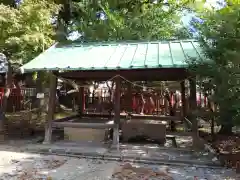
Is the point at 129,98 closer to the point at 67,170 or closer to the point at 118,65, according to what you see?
the point at 118,65

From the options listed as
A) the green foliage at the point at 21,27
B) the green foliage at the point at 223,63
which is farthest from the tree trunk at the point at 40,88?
the green foliage at the point at 223,63

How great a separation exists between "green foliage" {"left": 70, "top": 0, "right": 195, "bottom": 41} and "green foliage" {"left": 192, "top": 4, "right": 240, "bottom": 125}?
7.41m

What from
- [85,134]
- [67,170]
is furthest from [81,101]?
[67,170]

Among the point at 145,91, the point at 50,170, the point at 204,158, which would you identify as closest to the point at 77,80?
the point at 145,91

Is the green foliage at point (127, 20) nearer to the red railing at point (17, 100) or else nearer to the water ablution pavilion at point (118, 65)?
the water ablution pavilion at point (118, 65)

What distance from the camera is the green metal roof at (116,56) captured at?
6.34 metres

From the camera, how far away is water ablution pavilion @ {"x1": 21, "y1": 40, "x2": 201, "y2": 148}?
21.1 feet

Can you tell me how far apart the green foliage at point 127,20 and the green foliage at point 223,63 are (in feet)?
24.3

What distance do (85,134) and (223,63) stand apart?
490 cm

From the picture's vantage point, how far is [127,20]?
14039mm

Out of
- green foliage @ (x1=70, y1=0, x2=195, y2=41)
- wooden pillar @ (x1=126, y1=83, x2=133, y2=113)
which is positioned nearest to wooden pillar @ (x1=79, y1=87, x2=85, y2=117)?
wooden pillar @ (x1=126, y1=83, x2=133, y2=113)

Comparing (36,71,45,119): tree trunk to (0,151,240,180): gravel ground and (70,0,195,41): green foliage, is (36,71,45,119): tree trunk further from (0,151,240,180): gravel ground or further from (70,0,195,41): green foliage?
(0,151,240,180): gravel ground

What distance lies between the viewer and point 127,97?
1107 centimetres

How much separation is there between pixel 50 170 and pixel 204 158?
3848 mm
